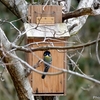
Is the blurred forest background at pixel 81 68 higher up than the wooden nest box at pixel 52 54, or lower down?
lower down

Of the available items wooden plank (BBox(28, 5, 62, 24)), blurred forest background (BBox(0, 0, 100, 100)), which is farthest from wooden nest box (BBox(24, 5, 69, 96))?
blurred forest background (BBox(0, 0, 100, 100))

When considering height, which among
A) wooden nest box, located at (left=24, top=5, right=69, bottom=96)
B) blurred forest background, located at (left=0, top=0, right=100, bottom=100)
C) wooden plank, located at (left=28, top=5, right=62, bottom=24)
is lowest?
blurred forest background, located at (left=0, top=0, right=100, bottom=100)

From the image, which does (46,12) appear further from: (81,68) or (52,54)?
(81,68)

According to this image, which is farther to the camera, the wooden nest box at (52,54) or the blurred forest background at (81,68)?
the blurred forest background at (81,68)

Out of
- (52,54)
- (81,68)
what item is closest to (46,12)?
(52,54)


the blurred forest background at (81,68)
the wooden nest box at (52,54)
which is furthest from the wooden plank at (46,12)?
the blurred forest background at (81,68)

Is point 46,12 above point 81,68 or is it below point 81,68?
above

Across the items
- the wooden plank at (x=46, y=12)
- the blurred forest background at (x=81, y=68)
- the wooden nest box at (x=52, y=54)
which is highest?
the wooden plank at (x=46, y=12)

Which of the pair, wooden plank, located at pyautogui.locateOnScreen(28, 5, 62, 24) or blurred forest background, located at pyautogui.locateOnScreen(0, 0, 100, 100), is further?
blurred forest background, located at pyautogui.locateOnScreen(0, 0, 100, 100)

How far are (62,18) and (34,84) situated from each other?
0.58 metres

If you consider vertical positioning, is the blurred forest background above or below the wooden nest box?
below

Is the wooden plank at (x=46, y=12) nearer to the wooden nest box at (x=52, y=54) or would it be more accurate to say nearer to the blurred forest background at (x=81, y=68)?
the wooden nest box at (x=52, y=54)

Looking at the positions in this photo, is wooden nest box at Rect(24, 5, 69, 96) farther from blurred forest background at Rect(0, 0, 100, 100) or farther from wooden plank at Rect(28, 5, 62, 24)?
blurred forest background at Rect(0, 0, 100, 100)

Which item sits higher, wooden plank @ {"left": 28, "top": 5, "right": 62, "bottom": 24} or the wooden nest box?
wooden plank @ {"left": 28, "top": 5, "right": 62, "bottom": 24}
